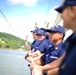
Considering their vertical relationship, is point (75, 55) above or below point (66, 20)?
below

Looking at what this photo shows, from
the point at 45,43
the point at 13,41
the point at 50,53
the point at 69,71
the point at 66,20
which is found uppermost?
the point at 13,41

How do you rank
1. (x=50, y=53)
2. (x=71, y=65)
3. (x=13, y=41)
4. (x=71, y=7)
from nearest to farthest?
Result: (x=71, y=65)
(x=71, y=7)
(x=50, y=53)
(x=13, y=41)

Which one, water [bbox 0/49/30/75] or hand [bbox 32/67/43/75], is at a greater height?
water [bbox 0/49/30/75]

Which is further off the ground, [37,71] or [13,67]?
[13,67]

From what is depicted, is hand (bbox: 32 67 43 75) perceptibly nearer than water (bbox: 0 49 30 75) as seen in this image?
Yes

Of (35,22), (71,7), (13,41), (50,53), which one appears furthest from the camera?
(13,41)

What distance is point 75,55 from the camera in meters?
1.57

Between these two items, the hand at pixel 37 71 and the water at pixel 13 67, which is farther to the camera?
the water at pixel 13 67

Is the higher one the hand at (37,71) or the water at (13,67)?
the water at (13,67)

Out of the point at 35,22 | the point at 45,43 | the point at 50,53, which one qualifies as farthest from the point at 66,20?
the point at 35,22

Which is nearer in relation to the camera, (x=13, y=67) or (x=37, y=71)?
(x=37, y=71)

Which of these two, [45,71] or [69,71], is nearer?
[69,71]

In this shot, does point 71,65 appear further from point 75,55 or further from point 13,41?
point 13,41

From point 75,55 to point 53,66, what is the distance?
90 centimetres
